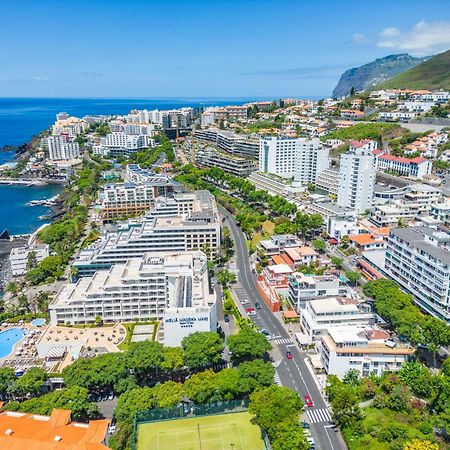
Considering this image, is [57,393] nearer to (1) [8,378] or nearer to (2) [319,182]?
(1) [8,378]

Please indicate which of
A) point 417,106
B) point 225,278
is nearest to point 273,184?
point 225,278

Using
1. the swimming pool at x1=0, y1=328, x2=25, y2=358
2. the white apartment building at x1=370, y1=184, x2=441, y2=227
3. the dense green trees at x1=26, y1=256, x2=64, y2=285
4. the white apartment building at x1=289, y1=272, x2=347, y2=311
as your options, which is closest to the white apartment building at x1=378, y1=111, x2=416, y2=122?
the white apartment building at x1=370, y1=184, x2=441, y2=227

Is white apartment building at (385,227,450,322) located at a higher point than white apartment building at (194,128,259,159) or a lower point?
→ lower

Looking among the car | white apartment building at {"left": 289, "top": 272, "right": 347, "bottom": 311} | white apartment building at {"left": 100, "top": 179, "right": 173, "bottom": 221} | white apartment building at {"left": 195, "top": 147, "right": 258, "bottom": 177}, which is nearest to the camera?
the car

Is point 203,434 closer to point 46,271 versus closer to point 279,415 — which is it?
point 279,415

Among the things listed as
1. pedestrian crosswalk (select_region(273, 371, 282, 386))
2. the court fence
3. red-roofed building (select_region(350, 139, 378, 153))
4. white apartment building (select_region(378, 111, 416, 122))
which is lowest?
pedestrian crosswalk (select_region(273, 371, 282, 386))

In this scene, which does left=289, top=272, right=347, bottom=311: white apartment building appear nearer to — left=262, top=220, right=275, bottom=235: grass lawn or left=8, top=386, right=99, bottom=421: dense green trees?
left=8, top=386, right=99, bottom=421: dense green trees

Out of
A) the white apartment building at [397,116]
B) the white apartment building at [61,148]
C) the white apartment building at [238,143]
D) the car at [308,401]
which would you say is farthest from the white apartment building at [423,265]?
the white apartment building at [61,148]
